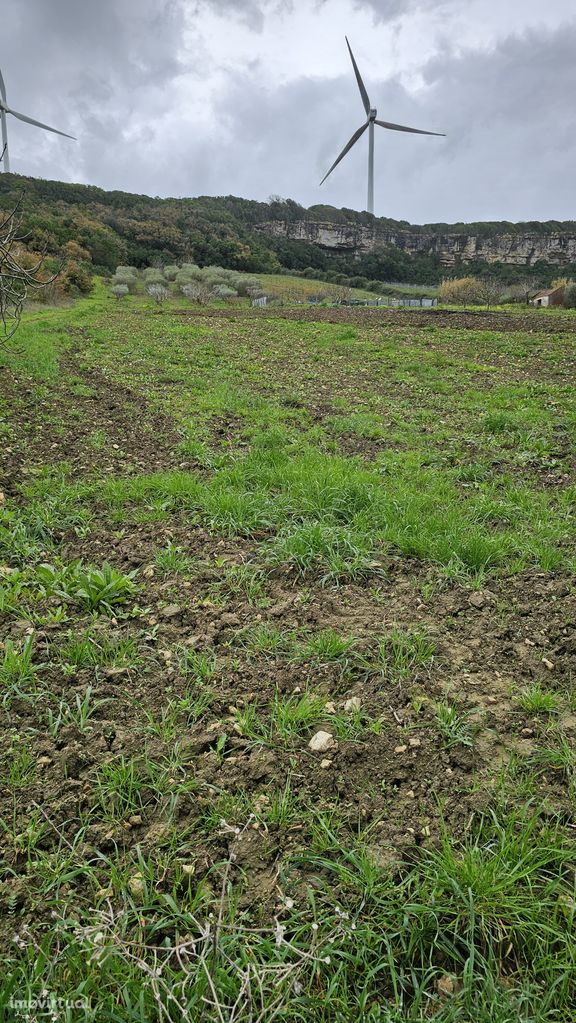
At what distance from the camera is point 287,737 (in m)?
2.65

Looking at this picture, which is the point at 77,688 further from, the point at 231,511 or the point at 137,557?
the point at 231,511

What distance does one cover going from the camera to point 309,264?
308 feet

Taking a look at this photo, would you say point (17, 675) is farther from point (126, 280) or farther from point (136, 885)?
point (126, 280)

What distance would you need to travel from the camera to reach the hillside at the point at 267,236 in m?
63.1

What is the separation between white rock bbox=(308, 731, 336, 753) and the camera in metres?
2.58

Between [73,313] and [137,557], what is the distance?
94.6 ft

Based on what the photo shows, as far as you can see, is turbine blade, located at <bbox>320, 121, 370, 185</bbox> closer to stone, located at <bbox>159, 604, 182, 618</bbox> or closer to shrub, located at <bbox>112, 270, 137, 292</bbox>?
shrub, located at <bbox>112, 270, 137, 292</bbox>

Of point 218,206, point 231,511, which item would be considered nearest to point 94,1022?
point 231,511

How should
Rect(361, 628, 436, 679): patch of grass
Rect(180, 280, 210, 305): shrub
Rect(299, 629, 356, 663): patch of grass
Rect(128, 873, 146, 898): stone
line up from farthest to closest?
Rect(180, 280, 210, 305): shrub, Rect(299, 629, 356, 663): patch of grass, Rect(361, 628, 436, 679): patch of grass, Rect(128, 873, 146, 898): stone

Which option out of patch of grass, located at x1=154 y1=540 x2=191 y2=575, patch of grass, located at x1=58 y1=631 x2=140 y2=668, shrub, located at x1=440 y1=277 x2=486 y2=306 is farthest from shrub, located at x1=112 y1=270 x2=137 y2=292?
patch of grass, located at x1=58 y1=631 x2=140 y2=668

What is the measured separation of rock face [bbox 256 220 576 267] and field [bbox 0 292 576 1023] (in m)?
128

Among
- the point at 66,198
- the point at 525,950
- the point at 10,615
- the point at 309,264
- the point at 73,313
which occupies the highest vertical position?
the point at 66,198

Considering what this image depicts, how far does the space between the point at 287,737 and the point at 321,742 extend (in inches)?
7.1

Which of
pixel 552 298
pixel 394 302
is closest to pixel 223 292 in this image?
pixel 394 302
